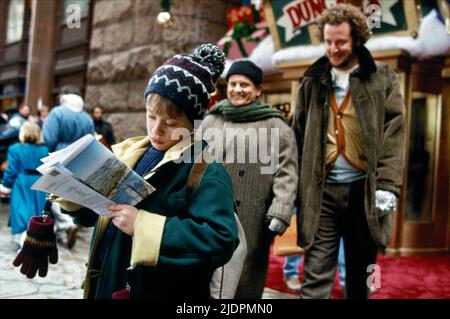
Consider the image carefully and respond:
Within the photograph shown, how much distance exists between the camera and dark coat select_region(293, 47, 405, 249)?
9.13 ft

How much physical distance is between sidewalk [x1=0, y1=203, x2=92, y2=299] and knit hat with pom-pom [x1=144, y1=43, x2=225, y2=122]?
204 cm

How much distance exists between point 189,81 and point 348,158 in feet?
4.87

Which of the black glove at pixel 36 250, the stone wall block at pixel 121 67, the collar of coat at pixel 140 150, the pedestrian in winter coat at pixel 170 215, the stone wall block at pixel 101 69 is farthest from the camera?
the stone wall block at pixel 101 69

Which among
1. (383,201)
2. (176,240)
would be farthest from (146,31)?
(176,240)

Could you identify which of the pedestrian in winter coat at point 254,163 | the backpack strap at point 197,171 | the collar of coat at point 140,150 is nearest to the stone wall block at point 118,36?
the pedestrian in winter coat at point 254,163

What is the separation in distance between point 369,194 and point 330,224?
29cm

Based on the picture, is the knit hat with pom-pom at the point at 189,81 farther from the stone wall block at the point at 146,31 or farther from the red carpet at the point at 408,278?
the stone wall block at the point at 146,31

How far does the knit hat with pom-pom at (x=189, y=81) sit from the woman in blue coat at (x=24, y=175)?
3.80 m

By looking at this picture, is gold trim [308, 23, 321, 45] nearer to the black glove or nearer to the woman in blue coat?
the woman in blue coat

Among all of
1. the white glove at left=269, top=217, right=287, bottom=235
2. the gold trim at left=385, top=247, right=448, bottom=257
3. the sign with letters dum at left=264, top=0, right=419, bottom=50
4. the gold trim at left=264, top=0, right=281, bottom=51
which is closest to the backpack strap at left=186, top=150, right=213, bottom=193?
the white glove at left=269, top=217, right=287, bottom=235

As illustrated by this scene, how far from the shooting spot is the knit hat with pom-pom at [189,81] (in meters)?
1.60

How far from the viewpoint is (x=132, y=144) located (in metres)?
1.79

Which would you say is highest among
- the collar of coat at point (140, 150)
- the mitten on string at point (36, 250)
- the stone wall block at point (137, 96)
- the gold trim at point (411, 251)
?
the stone wall block at point (137, 96)
